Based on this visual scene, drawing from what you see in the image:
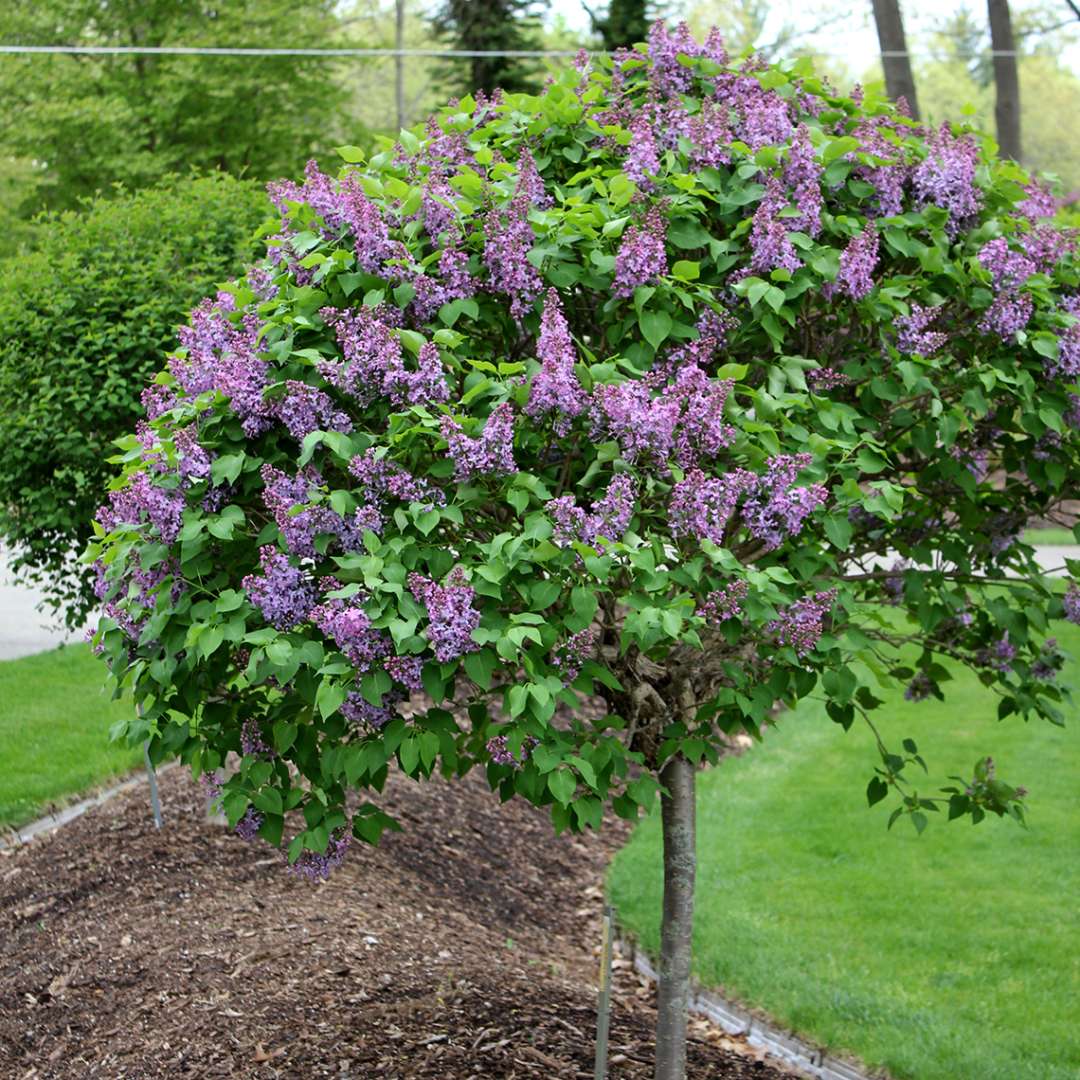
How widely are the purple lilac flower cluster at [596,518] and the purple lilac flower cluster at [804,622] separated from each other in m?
0.50

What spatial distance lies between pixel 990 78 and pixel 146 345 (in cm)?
5314

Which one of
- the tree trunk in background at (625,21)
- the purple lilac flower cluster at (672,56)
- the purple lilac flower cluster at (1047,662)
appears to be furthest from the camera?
the tree trunk in background at (625,21)

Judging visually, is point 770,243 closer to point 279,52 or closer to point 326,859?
point 326,859

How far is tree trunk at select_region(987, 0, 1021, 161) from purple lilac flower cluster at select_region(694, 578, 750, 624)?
1513 cm

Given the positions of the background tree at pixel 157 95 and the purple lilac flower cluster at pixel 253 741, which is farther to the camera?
the background tree at pixel 157 95

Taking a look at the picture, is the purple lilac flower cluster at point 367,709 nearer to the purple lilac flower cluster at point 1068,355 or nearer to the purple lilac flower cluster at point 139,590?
the purple lilac flower cluster at point 139,590

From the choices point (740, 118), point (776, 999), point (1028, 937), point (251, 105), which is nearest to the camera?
point (740, 118)

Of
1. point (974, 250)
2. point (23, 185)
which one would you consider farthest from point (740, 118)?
point (23, 185)

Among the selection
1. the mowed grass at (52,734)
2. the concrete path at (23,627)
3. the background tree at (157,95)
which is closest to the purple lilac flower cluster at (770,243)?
the mowed grass at (52,734)

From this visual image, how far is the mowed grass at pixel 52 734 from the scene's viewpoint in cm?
Result: 748

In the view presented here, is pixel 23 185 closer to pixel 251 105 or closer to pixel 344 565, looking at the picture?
pixel 251 105

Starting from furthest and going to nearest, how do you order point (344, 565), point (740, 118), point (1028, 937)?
point (1028, 937)
point (740, 118)
point (344, 565)

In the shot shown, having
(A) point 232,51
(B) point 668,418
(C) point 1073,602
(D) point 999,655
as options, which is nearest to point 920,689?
(D) point 999,655

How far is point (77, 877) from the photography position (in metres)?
6.16
